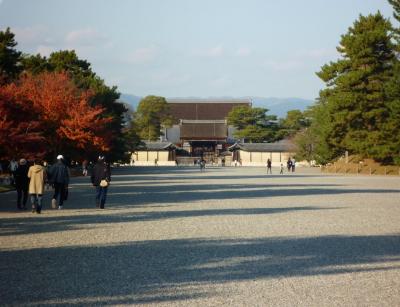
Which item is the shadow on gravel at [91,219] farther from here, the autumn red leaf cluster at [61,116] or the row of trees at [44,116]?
the autumn red leaf cluster at [61,116]

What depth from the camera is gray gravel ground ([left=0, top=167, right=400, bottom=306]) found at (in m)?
6.52

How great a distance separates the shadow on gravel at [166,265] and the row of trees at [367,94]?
3618 cm

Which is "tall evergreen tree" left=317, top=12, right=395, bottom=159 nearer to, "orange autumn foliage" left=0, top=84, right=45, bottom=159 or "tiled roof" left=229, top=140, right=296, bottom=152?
"orange autumn foliage" left=0, top=84, right=45, bottom=159

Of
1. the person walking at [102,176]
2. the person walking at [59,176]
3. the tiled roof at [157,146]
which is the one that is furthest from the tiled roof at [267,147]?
the person walking at [59,176]

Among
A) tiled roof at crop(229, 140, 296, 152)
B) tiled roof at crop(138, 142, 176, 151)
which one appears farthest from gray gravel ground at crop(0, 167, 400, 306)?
tiled roof at crop(138, 142, 176, 151)

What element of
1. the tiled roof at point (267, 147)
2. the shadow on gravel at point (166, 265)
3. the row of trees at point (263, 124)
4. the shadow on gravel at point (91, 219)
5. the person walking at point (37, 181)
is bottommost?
the shadow on gravel at point (91, 219)

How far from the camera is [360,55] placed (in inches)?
1913

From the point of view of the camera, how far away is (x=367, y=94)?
4822cm

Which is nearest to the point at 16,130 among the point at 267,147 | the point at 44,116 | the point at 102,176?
the point at 102,176

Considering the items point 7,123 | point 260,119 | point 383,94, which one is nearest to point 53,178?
point 7,123

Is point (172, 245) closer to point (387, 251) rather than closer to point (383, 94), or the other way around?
point (387, 251)

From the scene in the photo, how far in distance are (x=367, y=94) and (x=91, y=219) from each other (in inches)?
1476

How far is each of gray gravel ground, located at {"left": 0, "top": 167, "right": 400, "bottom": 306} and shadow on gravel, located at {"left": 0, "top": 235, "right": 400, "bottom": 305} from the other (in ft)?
0.05

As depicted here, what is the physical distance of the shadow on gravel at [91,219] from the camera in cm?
1270
